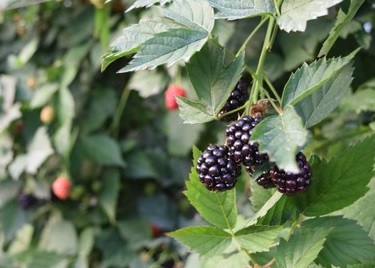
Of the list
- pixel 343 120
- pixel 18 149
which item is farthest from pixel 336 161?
pixel 18 149

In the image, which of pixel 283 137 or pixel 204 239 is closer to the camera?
pixel 283 137

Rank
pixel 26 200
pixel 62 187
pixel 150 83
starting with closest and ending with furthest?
1. pixel 150 83
2. pixel 62 187
3. pixel 26 200

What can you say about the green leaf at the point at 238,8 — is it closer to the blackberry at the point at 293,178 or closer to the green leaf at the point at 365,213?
the blackberry at the point at 293,178

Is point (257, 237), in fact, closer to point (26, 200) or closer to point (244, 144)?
point (244, 144)

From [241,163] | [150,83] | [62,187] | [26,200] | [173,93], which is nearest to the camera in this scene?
[241,163]

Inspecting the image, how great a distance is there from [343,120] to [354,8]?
0.51 m

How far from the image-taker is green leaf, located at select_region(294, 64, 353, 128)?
0.59m

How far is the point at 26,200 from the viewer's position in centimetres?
190

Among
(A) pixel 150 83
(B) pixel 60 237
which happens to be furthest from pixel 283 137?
(B) pixel 60 237

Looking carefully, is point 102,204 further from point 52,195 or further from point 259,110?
point 259,110

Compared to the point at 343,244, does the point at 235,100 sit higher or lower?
higher

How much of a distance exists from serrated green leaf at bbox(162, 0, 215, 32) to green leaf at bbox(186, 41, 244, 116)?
0.9 inches

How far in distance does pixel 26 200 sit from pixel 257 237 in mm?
1403

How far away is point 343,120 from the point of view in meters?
1.12
